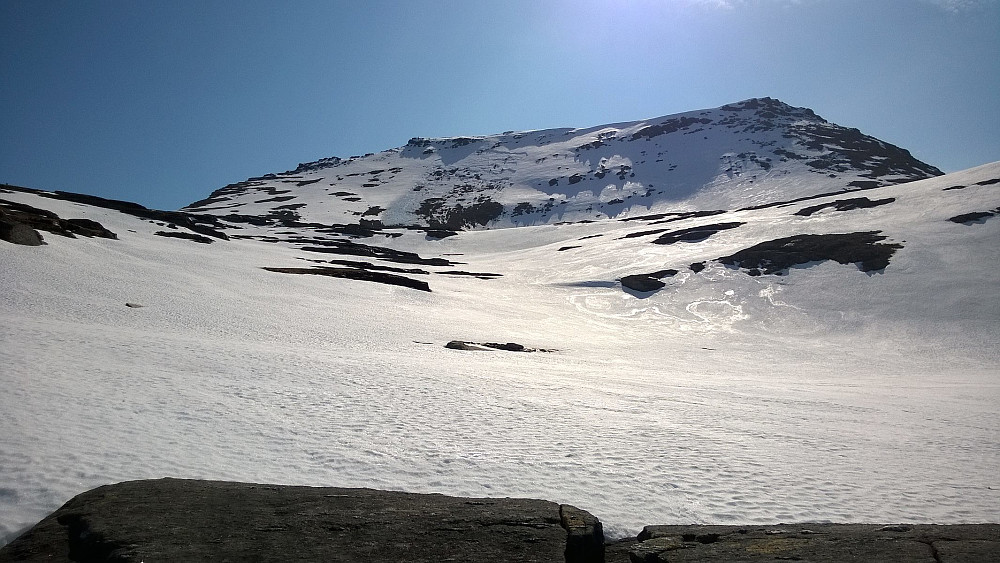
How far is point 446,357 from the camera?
594 inches

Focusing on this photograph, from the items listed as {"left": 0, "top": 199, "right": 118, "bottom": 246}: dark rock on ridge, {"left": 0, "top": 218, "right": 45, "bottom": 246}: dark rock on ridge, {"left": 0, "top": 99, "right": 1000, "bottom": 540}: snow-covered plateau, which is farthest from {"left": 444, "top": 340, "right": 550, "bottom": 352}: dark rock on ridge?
{"left": 0, "top": 199, "right": 118, "bottom": 246}: dark rock on ridge

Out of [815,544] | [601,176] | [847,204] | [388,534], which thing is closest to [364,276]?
[388,534]

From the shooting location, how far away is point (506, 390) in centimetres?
1121

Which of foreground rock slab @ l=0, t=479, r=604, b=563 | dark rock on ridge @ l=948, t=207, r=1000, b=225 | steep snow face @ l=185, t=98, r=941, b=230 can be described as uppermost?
steep snow face @ l=185, t=98, r=941, b=230

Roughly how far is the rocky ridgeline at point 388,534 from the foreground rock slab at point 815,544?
11mm

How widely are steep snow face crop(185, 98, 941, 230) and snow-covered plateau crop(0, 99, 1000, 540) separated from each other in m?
50.5

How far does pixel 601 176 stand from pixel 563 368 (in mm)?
114664

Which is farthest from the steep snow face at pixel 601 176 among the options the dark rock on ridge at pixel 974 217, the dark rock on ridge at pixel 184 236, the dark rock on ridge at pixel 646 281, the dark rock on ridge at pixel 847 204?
the dark rock on ridge at pixel 646 281

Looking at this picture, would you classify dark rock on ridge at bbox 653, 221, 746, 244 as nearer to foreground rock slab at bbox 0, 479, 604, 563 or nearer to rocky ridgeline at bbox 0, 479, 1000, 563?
rocky ridgeline at bbox 0, 479, 1000, 563

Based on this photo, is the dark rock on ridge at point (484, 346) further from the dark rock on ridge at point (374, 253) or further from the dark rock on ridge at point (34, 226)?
the dark rock on ridge at point (374, 253)

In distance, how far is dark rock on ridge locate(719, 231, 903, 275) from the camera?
34594 mm

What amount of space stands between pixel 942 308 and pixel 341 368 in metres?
30.5

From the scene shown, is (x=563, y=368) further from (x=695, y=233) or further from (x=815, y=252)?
(x=695, y=233)

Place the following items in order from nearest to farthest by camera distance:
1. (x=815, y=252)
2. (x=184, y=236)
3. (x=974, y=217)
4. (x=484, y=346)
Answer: (x=484, y=346)
(x=974, y=217)
(x=815, y=252)
(x=184, y=236)
